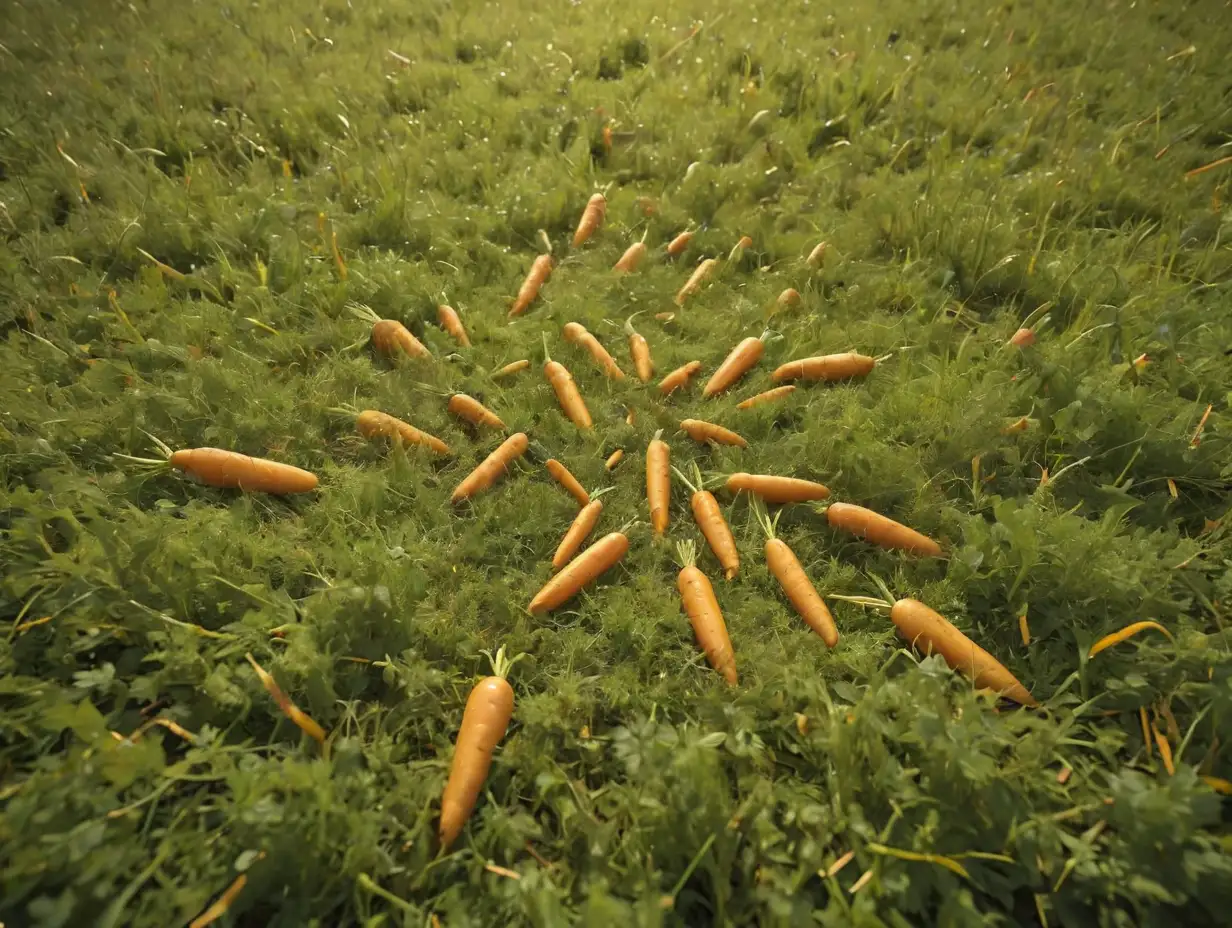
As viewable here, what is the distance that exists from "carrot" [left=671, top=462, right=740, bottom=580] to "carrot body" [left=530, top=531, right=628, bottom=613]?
0.83 feet

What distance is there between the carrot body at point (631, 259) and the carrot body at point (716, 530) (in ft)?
4.04

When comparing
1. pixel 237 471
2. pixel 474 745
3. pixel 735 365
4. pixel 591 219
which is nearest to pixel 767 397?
pixel 735 365

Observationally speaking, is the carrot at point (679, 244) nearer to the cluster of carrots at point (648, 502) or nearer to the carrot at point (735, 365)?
the cluster of carrots at point (648, 502)

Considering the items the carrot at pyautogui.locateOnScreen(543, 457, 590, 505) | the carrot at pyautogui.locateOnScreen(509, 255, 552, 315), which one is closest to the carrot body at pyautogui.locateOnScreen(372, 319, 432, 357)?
the carrot at pyautogui.locateOnScreen(509, 255, 552, 315)

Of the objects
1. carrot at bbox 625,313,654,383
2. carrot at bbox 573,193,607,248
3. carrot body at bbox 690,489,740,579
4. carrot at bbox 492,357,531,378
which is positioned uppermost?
carrot at bbox 573,193,607,248

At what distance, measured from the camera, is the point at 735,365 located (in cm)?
266

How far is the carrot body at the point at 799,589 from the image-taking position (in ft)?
6.47

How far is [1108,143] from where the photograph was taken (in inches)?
142

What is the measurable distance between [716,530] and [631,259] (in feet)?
4.72

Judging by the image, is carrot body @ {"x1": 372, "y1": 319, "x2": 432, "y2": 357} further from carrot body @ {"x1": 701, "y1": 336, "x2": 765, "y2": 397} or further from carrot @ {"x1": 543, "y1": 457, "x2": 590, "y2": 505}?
carrot body @ {"x1": 701, "y1": 336, "x2": 765, "y2": 397}

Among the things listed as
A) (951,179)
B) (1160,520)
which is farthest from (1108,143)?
(1160,520)

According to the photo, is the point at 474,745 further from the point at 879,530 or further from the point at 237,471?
the point at 879,530

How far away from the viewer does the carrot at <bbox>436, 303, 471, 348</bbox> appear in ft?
9.11

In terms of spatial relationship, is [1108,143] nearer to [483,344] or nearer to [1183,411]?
[1183,411]
